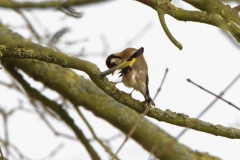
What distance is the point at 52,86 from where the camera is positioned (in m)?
4.33

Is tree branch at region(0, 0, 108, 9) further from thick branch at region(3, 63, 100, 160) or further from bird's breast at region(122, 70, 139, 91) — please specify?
thick branch at region(3, 63, 100, 160)

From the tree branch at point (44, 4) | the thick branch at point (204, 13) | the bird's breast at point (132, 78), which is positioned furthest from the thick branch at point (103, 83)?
the bird's breast at point (132, 78)

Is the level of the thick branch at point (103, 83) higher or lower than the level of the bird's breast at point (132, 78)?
lower

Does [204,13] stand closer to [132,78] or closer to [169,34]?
[169,34]

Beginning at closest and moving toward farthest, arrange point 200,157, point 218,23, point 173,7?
point 218,23 < point 173,7 < point 200,157

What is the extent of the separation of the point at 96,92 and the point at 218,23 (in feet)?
6.65

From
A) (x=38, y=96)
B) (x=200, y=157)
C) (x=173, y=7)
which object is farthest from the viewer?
(x=200, y=157)

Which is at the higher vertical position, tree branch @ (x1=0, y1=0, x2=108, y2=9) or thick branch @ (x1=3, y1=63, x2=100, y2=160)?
thick branch @ (x1=3, y1=63, x2=100, y2=160)

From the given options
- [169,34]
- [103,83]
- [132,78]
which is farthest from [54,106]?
[169,34]

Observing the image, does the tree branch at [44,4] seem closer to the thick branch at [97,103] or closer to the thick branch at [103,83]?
the thick branch at [103,83]

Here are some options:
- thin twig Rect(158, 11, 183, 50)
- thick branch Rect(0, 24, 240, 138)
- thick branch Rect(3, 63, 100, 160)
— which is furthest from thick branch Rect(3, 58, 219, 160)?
thin twig Rect(158, 11, 183, 50)

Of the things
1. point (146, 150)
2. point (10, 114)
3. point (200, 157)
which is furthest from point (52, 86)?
point (200, 157)

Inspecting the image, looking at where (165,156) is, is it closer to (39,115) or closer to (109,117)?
(109,117)

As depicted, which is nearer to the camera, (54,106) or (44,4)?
(44,4)
